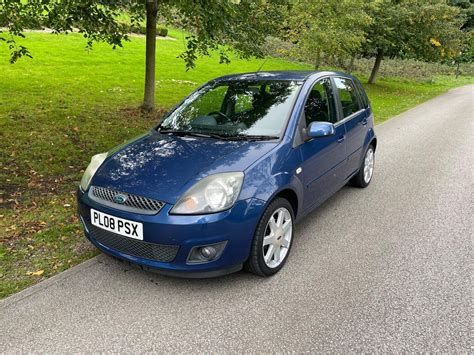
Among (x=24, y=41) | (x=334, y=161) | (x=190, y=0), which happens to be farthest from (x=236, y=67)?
(x=334, y=161)

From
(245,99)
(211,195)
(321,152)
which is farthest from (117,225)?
(321,152)

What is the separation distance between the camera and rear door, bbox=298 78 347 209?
12.5ft

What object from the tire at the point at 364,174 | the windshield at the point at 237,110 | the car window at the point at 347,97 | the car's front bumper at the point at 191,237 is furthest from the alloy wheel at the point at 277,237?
the tire at the point at 364,174

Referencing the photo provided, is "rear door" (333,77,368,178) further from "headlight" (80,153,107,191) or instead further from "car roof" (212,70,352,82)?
"headlight" (80,153,107,191)

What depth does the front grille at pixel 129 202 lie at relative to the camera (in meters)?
2.93

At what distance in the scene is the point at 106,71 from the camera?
15398 millimetres

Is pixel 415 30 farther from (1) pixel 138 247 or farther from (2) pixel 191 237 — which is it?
(1) pixel 138 247

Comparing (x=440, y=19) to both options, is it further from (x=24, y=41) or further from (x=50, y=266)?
(x=50, y=266)

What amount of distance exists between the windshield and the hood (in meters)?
0.23

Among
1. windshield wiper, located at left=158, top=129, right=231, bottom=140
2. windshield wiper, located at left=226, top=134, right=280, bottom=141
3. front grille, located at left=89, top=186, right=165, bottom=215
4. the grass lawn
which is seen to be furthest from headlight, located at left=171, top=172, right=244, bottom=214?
the grass lawn

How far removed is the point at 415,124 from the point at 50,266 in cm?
1134

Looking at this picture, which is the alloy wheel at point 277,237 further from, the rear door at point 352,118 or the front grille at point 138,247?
the rear door at point 352,118

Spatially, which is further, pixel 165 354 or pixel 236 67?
pixel 236 67

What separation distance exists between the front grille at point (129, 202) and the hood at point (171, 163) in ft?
0.12
